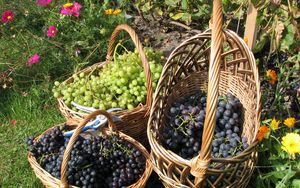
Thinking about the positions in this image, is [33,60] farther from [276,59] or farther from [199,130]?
[276,59]

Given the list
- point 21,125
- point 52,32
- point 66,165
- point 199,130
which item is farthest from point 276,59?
point 21,125

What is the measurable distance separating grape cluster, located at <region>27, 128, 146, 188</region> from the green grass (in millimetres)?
371

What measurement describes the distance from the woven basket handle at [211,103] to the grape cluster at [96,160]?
50cm

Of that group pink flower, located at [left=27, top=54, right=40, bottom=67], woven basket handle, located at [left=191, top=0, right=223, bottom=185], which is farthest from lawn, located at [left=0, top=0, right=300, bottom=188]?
woven basket handle, located at [left=191, top=0, right=223, bottom=185]

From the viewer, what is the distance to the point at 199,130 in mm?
2002

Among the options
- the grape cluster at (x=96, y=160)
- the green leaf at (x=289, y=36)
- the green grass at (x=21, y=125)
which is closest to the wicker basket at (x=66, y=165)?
the grape cluster at (x=96, y=160)

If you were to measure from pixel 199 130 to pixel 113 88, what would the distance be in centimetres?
60

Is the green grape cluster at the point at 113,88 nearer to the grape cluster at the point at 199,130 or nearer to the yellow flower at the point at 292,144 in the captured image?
the grape cluster at the point at 199,130

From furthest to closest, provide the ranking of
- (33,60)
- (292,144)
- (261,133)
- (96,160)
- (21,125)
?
1. (33,60)
2. (21,125)
3. (96,160)
4. (261,133)
5. (292,144)

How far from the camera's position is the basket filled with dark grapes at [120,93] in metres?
2.21

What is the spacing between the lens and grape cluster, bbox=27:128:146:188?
6.23 ft

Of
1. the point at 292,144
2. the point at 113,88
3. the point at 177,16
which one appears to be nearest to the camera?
the point at 292,144

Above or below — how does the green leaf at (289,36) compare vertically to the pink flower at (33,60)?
above

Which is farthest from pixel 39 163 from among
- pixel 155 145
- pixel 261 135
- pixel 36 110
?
pixel 261 135
